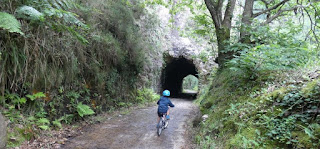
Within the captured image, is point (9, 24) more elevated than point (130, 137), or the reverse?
point (9, 24)

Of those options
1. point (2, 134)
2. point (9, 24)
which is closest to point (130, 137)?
point (2, 134)

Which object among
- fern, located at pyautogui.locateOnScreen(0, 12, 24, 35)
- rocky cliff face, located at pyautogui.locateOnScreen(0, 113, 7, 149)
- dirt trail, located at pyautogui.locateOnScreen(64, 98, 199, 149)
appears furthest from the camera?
dirt trail, located at pyautogui.locateOnScreen(64, 98, 199, 149)

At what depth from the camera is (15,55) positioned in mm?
4332

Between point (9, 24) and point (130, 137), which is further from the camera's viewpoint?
point (130, 137)

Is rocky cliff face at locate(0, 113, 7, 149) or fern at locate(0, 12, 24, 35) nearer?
fern at locate(0, 12, 24, 35)

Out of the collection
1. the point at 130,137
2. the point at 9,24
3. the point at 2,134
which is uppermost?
the point at 9,24

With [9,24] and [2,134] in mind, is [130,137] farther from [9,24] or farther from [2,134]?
[9,24]

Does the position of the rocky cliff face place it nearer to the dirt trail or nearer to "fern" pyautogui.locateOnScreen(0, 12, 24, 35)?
the dirt trail

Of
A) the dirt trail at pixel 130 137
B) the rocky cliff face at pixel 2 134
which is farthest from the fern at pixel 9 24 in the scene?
the dirt trail at pixel 130 137

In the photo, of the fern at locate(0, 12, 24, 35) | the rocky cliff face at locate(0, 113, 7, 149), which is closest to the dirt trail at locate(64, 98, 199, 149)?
the rocky cliff face at locate(0, 113, 7, 149)

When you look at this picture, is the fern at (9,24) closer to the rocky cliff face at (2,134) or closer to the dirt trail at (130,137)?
the rocky cliff face at (2,134)

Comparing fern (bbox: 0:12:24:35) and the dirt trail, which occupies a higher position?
fern (bbox: 0:12:24:35)

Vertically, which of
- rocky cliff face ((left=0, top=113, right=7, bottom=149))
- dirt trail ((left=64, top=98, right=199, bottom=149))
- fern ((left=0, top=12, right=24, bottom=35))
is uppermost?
fern ((left=0, top=12, right=24, bottom=35))

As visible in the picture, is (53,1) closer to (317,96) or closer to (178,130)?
(178,130)
